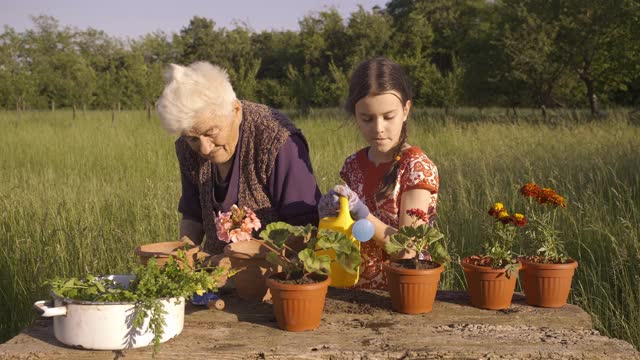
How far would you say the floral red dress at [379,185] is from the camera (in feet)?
6.18

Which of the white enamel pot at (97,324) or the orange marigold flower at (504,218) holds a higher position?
the orange marigold flower at (504,218)

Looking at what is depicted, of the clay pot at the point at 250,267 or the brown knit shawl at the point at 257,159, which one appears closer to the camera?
the clay pot at the point at 250,267

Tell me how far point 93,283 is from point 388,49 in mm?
21791

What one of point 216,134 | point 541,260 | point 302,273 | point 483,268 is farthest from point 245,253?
point 541,260

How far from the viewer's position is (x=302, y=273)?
1.45 metres

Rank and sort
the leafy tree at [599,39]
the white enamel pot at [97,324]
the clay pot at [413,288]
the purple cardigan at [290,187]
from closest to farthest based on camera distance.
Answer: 1. the white enamel pot at [97,324]
2. the clay pot at [413,288]
3. the purple cardigan at [290,187]
4. the leafy tree at [599,39]

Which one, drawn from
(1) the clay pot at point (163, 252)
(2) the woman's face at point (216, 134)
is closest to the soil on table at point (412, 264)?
(1) the clay pot at point (163, 252)

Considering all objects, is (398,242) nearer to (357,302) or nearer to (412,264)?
(412,264)

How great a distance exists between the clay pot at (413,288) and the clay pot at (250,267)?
35 cm

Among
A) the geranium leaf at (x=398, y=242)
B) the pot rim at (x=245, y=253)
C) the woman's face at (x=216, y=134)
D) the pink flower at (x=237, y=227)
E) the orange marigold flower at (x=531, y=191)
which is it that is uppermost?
the woman's face at (x=216, y=134)

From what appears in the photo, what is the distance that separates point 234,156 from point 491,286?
947 millimetres

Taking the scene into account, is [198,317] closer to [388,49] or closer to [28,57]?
[388,49]

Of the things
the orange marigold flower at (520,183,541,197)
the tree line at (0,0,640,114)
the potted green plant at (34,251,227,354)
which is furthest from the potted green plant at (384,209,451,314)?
the tree line at (0,0,640,114)

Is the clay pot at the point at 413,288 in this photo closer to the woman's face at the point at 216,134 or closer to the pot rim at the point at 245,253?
the pot rim at the point at 245,253
